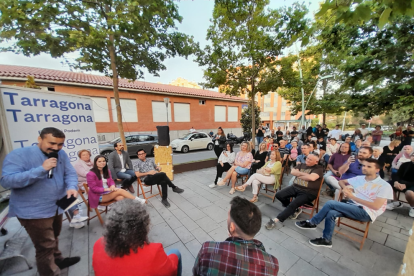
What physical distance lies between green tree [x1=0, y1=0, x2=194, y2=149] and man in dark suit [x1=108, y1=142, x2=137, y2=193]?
3.18 meters

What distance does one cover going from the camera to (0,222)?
6.79 ft

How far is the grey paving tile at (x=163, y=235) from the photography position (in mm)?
2311

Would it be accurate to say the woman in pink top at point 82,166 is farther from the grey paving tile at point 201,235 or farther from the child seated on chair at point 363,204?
the child seated on chair at point 363,204

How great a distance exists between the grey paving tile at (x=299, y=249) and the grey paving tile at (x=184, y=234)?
4.55ft

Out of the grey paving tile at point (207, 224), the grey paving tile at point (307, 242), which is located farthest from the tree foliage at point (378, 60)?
the grey paving tile at point (207, 224)

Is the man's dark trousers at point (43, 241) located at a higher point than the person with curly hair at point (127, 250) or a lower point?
lower

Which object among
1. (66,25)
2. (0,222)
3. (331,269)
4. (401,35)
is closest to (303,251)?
(331,269)

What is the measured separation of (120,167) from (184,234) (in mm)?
2530

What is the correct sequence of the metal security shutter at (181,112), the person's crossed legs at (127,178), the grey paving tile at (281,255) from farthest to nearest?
the metal security shutter at (181,112) < the person's crossed legs at (127,178) < the grey paving tile at (281,255)

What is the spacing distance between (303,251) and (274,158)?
182 cm

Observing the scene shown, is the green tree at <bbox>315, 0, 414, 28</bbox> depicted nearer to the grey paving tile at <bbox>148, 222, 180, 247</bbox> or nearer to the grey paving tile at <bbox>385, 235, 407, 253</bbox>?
the grey paving tile at <bbox>385, 235, 407, 253</bbox>

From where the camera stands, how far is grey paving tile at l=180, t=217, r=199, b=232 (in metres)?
2.60

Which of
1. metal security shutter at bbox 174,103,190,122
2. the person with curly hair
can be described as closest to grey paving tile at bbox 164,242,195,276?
the person with curly hair

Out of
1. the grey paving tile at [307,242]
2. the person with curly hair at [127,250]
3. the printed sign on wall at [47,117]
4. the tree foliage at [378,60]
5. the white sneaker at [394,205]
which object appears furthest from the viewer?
Answer: the tree foliage at [378,60]
